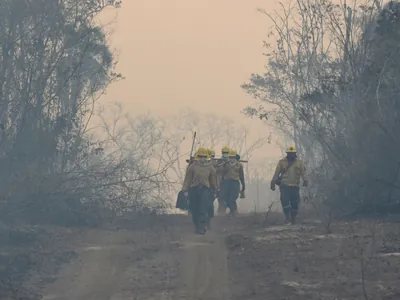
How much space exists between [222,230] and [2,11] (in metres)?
10.7

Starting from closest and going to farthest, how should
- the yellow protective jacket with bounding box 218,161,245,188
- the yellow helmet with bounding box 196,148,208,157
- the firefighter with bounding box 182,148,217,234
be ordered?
the firefighter with bounding box 182,148,217,234 → the yellow helmet with bounding box 196,148,208,157 → the yellow protective jacket with bounding box 218,161,245,188

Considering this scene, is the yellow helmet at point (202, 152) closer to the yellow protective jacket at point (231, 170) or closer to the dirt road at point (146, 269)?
the dirt road at point (146, 269)

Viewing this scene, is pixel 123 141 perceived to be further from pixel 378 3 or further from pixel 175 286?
pixel 175 286

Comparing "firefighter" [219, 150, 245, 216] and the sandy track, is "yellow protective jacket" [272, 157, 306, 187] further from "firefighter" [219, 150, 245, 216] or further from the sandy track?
the sandy track

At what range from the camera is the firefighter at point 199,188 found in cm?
1633

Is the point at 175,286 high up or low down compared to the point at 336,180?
down

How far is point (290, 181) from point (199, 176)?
249 cm

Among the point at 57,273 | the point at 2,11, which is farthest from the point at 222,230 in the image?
the point at 2,11

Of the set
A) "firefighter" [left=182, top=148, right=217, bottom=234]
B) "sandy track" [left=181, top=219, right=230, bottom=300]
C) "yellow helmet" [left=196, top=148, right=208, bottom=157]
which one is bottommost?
"sandy track" [left=181, top=219, right=230, bottom=300]

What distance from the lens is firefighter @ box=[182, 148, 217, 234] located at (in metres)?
16.3

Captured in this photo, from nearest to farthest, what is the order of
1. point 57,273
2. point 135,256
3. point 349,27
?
point 57,273
point 135,256
point 349,27

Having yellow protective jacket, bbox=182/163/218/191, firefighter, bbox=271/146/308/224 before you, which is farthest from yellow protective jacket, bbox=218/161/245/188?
yellow protective jacket, bbox=182/163/218/191

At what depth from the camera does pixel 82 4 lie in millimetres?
27047

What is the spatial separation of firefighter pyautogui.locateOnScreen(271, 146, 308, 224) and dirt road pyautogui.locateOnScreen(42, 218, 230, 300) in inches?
89.0
